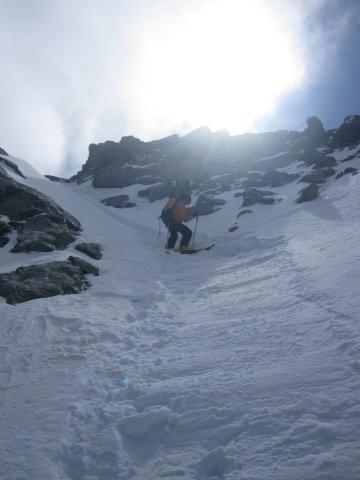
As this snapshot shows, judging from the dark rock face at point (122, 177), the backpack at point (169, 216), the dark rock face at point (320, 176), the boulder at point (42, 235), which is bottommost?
the dark rock face at point (320, 176)

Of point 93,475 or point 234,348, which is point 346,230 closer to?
point 234,348

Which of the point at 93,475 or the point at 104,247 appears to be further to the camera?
the point at 104,247

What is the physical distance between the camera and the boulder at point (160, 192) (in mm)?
43581

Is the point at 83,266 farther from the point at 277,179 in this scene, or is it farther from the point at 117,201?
the point at 277,179

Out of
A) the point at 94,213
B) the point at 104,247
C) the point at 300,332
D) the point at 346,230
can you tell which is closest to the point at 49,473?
the point at 300,332

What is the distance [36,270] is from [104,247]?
21.2ft

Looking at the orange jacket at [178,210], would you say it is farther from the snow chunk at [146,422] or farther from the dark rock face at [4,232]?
the snow chunk at [146,422]

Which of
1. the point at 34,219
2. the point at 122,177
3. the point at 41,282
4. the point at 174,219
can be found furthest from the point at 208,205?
the point at 122,177

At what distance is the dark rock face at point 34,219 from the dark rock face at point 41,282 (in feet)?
9.56

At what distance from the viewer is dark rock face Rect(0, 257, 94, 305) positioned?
33.0 feet

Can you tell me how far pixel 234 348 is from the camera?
258 inches

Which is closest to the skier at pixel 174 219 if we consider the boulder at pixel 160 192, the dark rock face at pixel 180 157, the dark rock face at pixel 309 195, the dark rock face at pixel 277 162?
the dark rock face at pixel 309 195

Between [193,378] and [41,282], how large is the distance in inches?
255

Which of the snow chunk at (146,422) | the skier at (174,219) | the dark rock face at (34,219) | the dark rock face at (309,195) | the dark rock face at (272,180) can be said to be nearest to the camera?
the snow chunk at (146,422)
